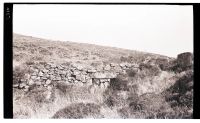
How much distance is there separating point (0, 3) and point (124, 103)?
63.8 inches

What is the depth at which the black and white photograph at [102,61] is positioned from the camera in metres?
9.09

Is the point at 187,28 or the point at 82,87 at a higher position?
the point at 187,28

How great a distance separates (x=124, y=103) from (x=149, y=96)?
266mm

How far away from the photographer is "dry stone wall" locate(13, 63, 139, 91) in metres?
9.12

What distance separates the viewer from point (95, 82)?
913cm

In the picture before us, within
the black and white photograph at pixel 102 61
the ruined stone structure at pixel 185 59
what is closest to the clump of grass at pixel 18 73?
the black and white photograph at pixel 102 61

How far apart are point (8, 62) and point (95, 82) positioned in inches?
35.9

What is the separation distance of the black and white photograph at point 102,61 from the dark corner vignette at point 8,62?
5 cm

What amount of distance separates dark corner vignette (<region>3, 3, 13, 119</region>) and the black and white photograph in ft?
0.15

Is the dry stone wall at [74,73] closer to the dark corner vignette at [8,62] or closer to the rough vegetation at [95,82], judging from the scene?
the rough vegetation at [95,82]

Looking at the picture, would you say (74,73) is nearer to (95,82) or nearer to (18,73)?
(95,82)

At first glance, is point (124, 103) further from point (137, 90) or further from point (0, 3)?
point (0, 3)
